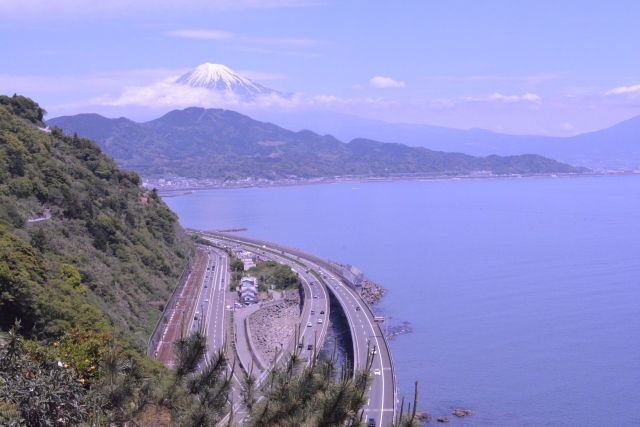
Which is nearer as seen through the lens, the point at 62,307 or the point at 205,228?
the point at 62,307

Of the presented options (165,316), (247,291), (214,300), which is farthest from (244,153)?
(165,316)

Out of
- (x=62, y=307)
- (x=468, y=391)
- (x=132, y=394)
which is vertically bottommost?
(x=468, y=391)

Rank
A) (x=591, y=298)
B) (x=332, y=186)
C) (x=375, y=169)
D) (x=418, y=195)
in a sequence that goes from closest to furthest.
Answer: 1. (x=591, y=298)
2. (x=418, y=195)
3. (x=332, y=186)
4. (x=375, y=169)

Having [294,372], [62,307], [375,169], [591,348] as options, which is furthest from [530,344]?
[375,169]

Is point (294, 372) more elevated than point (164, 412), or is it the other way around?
point (294, 372)

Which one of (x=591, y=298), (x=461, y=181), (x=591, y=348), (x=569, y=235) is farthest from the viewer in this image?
(x=461, y=181)

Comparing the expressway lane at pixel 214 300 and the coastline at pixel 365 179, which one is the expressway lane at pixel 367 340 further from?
the coastline at pixel 365 179

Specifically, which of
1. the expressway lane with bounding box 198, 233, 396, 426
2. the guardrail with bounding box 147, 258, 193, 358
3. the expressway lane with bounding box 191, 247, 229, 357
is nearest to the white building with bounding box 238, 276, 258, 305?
the expressway lane with bounding box 191, 247, 229, 357

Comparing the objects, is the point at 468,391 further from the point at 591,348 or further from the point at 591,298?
the point at 591,298

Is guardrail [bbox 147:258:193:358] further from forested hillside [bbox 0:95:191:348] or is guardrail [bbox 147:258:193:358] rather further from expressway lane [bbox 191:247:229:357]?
expressway lane [bbox 191:247:229:357]
